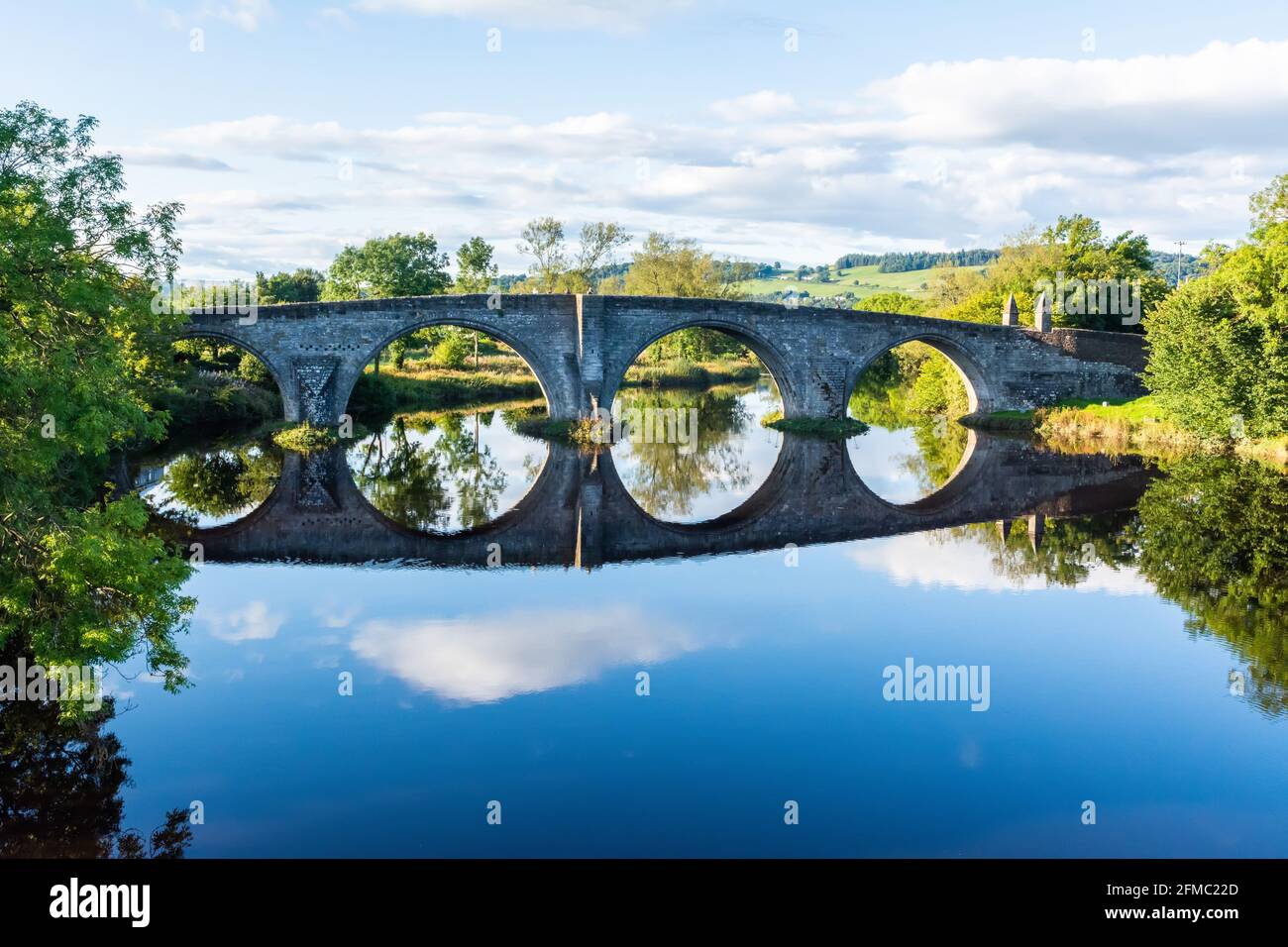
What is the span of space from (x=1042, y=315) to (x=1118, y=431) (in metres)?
7.35

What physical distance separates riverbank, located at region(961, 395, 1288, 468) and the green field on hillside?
9187cm

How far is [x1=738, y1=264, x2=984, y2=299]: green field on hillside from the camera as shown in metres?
137

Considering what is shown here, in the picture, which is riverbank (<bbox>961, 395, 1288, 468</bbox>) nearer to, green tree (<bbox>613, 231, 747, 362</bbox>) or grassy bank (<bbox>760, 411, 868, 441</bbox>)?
grassy bank (<bbox>760, 411, 868, 441</bbox>)

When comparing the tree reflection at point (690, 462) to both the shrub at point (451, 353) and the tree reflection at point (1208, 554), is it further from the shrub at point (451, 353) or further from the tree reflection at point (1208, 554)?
the shrub at point (451, 353)

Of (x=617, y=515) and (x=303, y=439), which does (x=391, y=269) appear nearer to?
(x=303, y=439)

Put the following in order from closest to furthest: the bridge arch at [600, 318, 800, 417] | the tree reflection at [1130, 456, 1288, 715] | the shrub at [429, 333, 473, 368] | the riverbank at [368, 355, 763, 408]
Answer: the tree reflection at [1130, 456, 1288, 715]
the bridge arch at [600, 318, 800, 417]
the riverbank at [368, 355, 763, 408]
the shrub at [429, 333, 473, 368]

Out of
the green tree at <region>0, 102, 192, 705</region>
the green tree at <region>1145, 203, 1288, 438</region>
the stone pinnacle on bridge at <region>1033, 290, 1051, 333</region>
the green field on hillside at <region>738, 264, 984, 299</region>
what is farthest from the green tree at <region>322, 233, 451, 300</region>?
the green field on hillside at <region>738, 264, 984, 299</region>

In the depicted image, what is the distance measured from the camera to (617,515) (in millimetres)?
24547

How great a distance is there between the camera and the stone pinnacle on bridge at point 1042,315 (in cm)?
4197

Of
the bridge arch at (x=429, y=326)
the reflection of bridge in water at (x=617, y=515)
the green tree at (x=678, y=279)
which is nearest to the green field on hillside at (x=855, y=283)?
the green tree at (x=678, y=279)

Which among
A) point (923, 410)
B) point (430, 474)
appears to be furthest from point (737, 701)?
point (923, 410)
